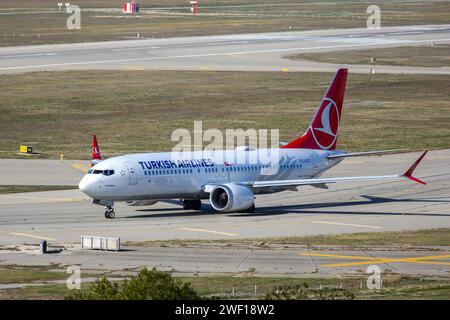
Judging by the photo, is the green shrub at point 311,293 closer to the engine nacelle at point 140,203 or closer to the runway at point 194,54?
the engine nacelle at point 140,203

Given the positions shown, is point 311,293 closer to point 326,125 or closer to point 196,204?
point 196,204

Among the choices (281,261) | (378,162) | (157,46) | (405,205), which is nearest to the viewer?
(281,261)

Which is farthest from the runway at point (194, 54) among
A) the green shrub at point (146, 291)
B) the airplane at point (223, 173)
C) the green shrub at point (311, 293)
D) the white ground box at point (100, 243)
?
the green shrub at point (146, 291)

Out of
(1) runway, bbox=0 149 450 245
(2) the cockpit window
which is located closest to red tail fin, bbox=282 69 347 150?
(1) runway, bbox=0 149 450 245

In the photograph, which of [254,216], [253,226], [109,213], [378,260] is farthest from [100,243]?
[254,216]

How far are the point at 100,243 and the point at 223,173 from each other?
16.3 metres

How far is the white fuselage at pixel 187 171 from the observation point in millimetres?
73375

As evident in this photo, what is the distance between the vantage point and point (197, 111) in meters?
126

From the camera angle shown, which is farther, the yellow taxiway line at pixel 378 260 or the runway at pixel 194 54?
the runway at pixel 194 54

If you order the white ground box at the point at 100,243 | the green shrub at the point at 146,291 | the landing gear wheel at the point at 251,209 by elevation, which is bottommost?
the white ground box at the point at 100,243

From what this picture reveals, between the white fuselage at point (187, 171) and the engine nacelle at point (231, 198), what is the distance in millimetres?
1065
